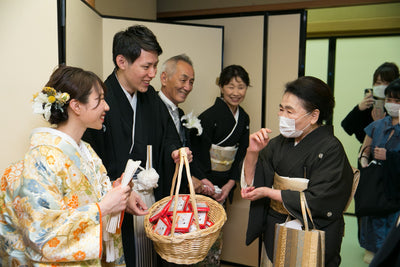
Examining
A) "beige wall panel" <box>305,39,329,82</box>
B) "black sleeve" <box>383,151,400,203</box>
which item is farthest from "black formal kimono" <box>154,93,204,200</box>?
"beige wall panel" <box>305,39,329,82</box>

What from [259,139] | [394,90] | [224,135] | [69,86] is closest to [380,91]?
[394,90]

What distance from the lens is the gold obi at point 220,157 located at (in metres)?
2.98

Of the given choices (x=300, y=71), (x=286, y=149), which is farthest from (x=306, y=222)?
(x=300, y=71)

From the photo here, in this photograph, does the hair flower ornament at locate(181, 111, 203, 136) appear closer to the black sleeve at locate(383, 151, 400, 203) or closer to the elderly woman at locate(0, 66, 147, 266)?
the elderly woman at locate(0, 66, 147, 266)

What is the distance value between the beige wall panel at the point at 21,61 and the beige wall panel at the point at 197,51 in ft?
3.99

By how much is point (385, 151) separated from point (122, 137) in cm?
232

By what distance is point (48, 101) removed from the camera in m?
1.38

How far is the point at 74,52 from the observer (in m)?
2.01

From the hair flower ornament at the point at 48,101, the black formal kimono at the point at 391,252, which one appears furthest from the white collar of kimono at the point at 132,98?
the black formal kimono at the point at 391,252

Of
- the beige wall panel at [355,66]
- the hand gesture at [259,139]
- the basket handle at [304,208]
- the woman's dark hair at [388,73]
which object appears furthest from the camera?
the beige wall panel at [355,66]

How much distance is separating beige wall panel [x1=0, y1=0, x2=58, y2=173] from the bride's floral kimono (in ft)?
1.36

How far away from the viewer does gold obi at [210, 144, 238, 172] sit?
2.98m

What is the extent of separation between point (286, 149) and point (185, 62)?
1.13 meters

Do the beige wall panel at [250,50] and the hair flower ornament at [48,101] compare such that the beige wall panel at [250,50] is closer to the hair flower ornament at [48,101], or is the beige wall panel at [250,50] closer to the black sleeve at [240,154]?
the black sleeve at [240,154]
